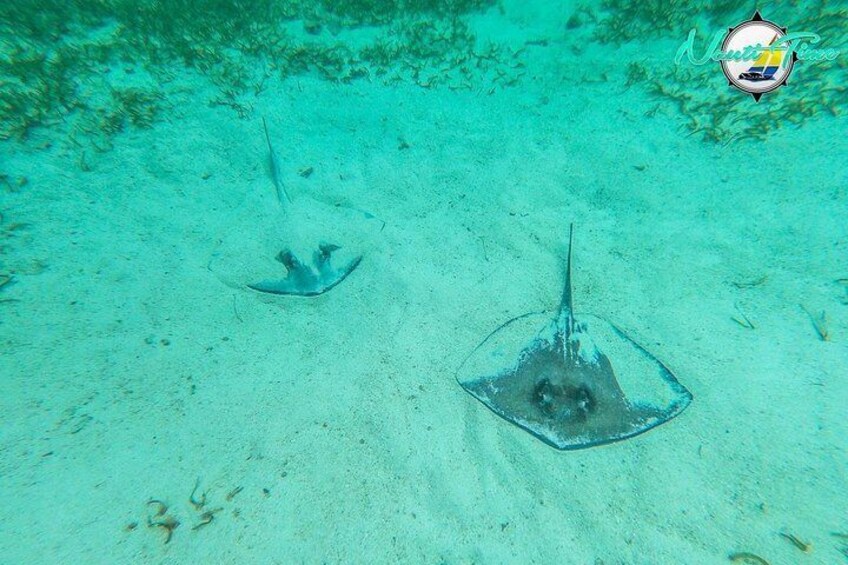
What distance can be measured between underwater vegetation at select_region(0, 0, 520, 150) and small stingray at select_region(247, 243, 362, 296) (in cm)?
341

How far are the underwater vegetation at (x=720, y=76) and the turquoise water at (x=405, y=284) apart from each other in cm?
4

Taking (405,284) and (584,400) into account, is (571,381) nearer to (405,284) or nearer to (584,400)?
(584,400)

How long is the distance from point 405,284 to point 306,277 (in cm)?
114

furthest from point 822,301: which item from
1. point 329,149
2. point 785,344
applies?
point 329,149

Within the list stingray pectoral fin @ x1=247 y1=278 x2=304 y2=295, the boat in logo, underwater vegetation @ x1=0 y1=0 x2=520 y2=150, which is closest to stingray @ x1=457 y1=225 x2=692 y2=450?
stingray pectoral fin @ x1=247 y1=278 x2=304 y2=295

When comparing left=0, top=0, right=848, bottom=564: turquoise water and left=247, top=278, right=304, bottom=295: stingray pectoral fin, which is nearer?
left=0, top=0, right=848, bottom=564: turquoise water

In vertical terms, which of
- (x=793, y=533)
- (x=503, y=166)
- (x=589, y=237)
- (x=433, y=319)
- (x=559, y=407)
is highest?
(x=503, y=166)

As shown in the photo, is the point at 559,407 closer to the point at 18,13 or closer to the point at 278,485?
the point at 278,485

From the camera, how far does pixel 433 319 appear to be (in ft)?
13.1

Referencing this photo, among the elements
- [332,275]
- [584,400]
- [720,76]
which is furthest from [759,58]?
[332,275]

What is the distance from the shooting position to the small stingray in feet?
12.7

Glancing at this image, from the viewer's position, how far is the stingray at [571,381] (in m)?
2.83

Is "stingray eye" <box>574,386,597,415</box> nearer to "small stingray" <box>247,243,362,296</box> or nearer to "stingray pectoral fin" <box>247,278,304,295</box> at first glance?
"small stingray" <box>247,243,362,296</box>

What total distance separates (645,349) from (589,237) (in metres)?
1.61
